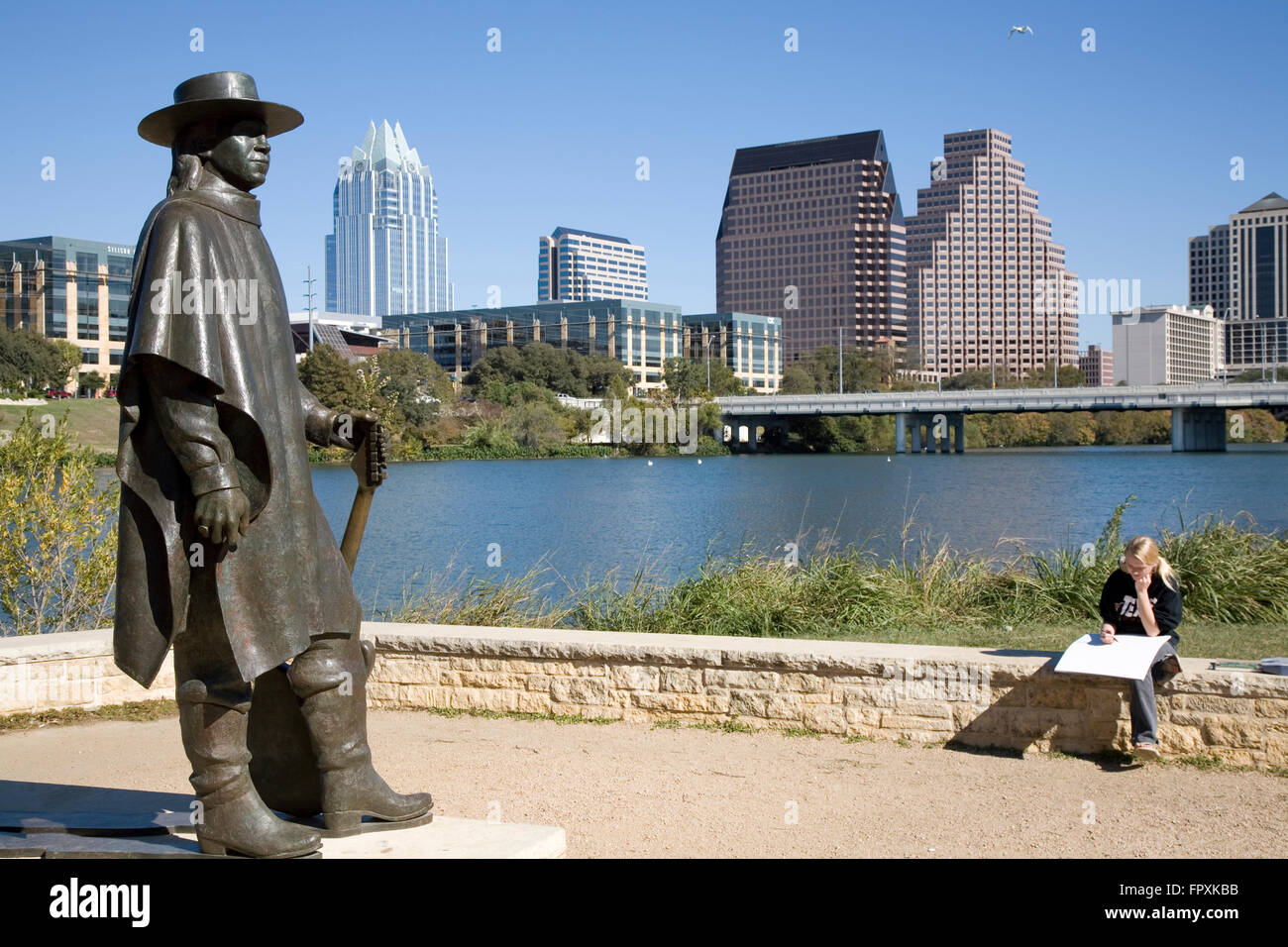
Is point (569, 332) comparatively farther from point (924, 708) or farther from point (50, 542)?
point (924, 708)

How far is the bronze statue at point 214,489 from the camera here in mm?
3842

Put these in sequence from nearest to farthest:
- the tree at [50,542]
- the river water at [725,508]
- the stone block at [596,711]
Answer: the stone block at [596,711] < the tree at [50,542] < the river water at [725,508]

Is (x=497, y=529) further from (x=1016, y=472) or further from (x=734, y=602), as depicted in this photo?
(x=1016, y=472)

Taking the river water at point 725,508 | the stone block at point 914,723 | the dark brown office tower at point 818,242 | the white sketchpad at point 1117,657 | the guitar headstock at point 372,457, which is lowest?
the river water at point 725,508

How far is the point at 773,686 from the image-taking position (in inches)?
287

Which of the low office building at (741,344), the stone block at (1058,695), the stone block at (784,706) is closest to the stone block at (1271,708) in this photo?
the stone block at (1058,695)

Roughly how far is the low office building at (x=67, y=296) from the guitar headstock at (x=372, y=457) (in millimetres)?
99136

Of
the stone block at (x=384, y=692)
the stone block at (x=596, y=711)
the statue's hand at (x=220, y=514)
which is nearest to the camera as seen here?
the statue's hand at (x=220, y=514)

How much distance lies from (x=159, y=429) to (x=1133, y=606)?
5412 millimetres

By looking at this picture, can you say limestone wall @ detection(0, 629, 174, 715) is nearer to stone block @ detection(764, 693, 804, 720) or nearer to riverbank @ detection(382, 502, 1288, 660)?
riverbank @ detection(382, 502, 1288, 660)

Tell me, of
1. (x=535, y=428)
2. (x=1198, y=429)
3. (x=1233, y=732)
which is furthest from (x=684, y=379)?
(x=1233, y=732)

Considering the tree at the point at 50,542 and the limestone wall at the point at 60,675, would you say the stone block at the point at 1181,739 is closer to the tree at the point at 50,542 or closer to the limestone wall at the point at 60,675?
the limestone wall at the point at 60,675
